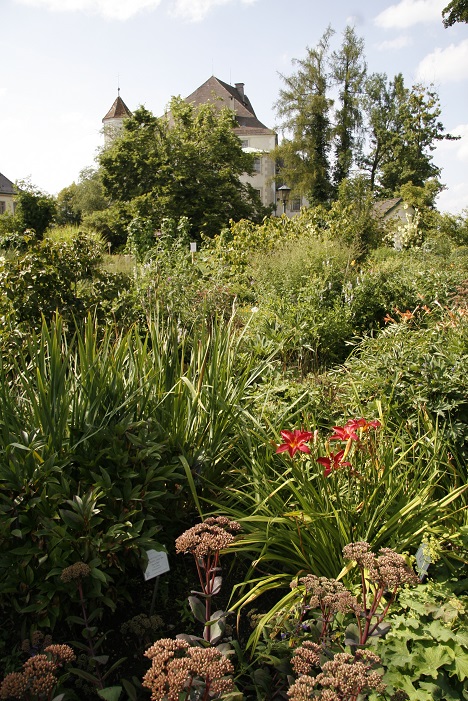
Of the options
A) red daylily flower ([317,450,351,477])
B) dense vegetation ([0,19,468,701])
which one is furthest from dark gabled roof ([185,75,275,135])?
red daylily flower ([317,450,351,477])

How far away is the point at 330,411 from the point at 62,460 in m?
1.89

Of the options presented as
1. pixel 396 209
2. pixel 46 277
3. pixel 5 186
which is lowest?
pixel 46 277

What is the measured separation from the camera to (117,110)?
171 ft

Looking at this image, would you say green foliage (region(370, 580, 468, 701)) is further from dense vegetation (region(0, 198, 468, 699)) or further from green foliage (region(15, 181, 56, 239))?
green foliage (region(15, 181, 56, 239))

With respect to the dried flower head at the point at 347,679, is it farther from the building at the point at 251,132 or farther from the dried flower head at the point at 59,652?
the building at the point at 251,132

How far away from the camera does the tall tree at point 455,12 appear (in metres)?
17.3

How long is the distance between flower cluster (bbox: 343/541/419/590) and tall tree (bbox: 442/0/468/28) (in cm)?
2014

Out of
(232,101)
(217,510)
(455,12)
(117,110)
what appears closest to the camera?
(217,510)

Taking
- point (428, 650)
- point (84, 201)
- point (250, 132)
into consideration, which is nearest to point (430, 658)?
point (428, 650)

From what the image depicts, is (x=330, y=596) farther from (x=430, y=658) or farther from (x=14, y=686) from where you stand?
(x=14, y=686)

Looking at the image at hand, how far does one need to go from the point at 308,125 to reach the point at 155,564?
38236 mm

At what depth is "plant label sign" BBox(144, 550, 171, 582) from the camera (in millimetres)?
2055

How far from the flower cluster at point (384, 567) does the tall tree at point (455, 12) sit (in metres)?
20.1

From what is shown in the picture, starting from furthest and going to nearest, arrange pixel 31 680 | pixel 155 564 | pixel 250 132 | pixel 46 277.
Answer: pixel 250 132 → pixel 46 277 → pixel 155 564 → pixel 31 680
